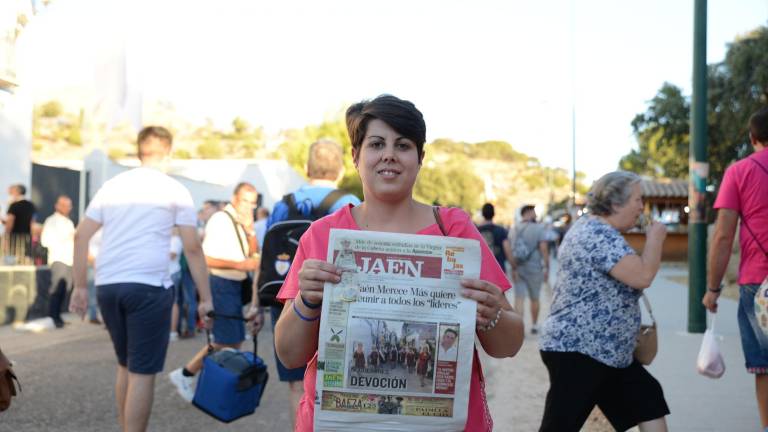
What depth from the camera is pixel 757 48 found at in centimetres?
2545

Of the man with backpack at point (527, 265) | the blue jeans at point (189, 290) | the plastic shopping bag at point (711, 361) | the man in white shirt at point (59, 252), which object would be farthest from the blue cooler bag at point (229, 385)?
the man in white shirt at point (59, 252)

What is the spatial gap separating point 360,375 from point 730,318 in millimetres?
11580

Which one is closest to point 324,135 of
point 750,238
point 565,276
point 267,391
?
point 267,391

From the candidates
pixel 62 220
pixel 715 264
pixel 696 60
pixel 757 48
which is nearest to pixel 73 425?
pixel 715 264

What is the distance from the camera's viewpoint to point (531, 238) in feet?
37.9

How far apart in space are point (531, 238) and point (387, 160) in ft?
30.9

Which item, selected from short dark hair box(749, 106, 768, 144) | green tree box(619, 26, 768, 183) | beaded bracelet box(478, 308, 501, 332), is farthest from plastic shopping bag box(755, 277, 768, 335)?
green tree box(619, 26, 768, 183)

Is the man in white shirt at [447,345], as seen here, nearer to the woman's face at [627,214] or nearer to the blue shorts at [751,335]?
the woman's face at [627,214]

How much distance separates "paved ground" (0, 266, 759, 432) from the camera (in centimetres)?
598

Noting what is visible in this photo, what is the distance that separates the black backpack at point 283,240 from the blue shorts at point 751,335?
2.31 m

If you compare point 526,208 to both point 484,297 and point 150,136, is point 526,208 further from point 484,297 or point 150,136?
point 484,297

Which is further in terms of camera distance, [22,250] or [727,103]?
[727,103]

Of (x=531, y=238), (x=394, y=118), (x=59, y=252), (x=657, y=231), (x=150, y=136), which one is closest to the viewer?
(x=394, y=118)

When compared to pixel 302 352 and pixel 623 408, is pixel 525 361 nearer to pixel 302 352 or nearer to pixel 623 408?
pixel 623 408
